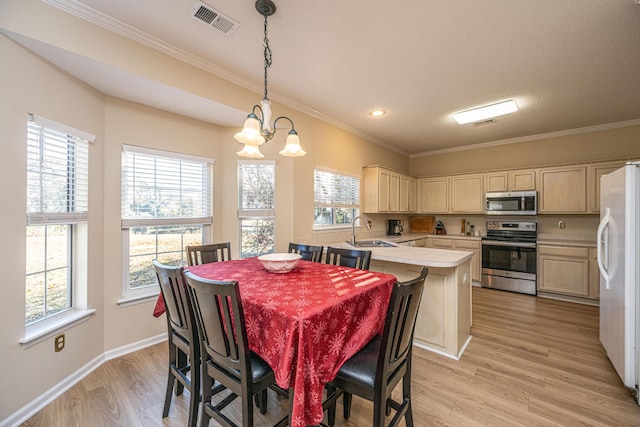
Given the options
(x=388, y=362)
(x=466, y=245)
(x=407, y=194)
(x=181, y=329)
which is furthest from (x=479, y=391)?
(x=407, y=194)

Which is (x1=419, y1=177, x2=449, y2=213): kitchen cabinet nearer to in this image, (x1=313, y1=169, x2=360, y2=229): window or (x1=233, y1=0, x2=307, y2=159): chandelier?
(x1=313, y1=169, x2=360, y2=229): window

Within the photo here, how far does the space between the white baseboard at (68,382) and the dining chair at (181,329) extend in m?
0.88

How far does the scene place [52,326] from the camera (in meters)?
1.90

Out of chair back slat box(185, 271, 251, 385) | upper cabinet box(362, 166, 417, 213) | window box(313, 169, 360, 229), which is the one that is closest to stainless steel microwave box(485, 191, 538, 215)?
upper cabinet box(362, 166, 417, 213)

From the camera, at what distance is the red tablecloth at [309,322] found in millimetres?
1143

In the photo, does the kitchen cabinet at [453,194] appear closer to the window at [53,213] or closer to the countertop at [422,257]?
the countertop at [422,257]

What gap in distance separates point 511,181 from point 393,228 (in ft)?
7.08

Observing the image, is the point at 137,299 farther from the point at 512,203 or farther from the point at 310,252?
the point at 512,203

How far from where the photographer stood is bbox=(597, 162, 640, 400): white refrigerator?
186 cm

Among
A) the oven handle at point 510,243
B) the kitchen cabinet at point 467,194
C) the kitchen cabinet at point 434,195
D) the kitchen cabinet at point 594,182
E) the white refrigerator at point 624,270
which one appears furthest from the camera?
the kitchen cabinet at point 434,195

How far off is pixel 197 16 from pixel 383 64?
Result: 156 centimetres

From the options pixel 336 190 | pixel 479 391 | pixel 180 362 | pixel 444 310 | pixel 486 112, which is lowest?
pixel 479 391

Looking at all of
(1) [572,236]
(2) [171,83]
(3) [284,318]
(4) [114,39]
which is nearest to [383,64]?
(2) [171,83]

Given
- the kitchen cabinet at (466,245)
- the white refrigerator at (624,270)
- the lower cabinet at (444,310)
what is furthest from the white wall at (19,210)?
the kitchen cabinet at (466,245)
